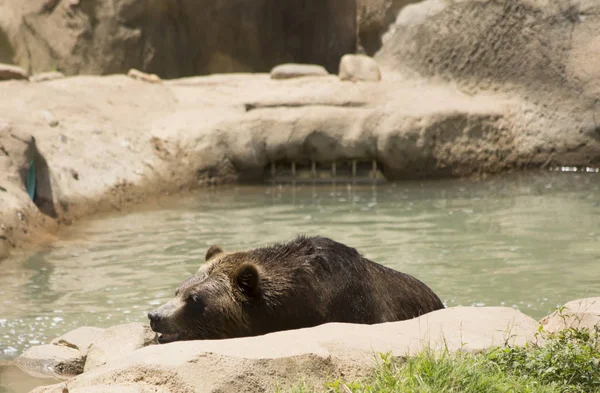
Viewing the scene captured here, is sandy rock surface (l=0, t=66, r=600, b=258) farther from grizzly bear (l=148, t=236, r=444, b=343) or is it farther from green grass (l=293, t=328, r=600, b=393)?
green grass (l=293, t=328, r=600, b=393)

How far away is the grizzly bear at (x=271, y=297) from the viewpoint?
5934mm

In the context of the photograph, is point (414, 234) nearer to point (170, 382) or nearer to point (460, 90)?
point (460, 90)

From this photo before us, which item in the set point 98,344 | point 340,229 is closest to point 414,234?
point 340,229

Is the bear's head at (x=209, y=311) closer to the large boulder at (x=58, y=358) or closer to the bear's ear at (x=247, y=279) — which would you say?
the bear's ear at (x=247, y=279)

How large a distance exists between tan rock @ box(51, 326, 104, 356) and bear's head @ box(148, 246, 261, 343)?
142 centimetres

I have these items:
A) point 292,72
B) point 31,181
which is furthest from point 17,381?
point 292,72

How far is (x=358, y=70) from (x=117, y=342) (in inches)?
450

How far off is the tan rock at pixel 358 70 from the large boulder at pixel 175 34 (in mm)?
5872

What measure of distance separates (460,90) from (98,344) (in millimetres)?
12056

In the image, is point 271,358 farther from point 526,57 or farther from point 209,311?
point 526,57

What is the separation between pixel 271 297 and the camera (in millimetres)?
5941

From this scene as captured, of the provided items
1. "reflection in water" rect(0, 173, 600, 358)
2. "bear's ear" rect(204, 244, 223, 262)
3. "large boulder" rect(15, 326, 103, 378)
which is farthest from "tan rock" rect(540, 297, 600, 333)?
"large boulder" rect(15, 326, 103, 378)

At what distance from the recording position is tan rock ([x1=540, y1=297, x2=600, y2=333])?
538 cm

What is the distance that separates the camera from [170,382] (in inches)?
173
